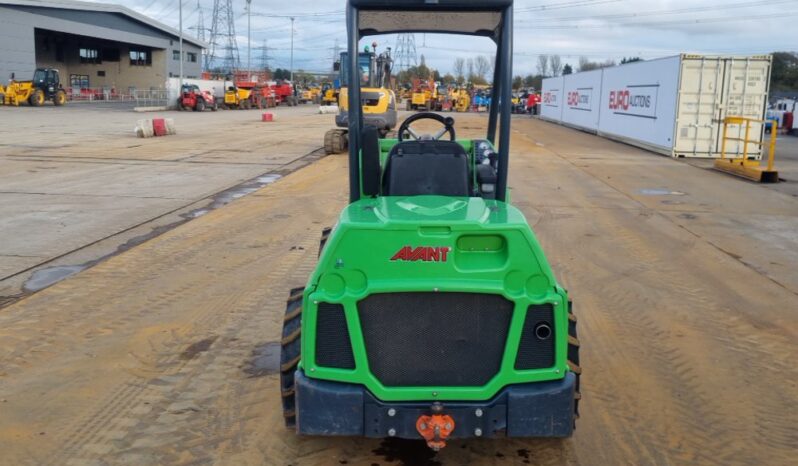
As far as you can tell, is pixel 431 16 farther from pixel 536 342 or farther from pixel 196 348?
pixel 196 348

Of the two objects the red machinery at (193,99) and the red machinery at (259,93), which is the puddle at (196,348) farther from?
the red machinery at (259,93)

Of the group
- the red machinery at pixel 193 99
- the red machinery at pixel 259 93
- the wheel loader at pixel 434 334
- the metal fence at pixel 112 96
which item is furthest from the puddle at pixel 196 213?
the red machinery at pixel 259 93

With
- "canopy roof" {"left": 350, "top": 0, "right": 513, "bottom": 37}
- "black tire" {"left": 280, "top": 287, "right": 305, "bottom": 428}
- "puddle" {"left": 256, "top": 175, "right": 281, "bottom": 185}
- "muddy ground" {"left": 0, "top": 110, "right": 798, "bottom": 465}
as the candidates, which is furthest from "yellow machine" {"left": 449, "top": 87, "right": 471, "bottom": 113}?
"black tire" {"left": 280, "top": 287, "right": 305, "bottom": 428}

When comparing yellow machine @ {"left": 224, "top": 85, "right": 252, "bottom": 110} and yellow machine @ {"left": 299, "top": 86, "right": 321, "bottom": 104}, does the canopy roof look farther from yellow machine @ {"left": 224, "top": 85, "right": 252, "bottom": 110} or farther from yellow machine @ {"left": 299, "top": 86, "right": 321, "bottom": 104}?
yellow machine @ {"left": 299, "top": 86, "right": 321, "bottom": 104}

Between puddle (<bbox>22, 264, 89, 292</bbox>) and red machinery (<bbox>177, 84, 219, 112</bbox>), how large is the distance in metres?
50.1

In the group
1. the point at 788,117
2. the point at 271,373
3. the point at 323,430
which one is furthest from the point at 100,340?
the point at 788,117

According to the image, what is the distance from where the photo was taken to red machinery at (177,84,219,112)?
56.0 m

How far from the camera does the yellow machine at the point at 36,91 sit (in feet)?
166

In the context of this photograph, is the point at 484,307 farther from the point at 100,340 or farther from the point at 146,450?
the point at 100,340

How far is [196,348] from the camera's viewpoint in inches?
229

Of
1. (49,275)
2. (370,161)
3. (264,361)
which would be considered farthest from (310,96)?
(370,161)

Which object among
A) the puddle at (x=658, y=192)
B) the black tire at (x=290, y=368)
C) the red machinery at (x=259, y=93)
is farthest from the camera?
the red machinery at (x=259, y=93)

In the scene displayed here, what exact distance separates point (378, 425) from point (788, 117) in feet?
141

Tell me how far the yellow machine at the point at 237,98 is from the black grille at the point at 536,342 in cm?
6226
